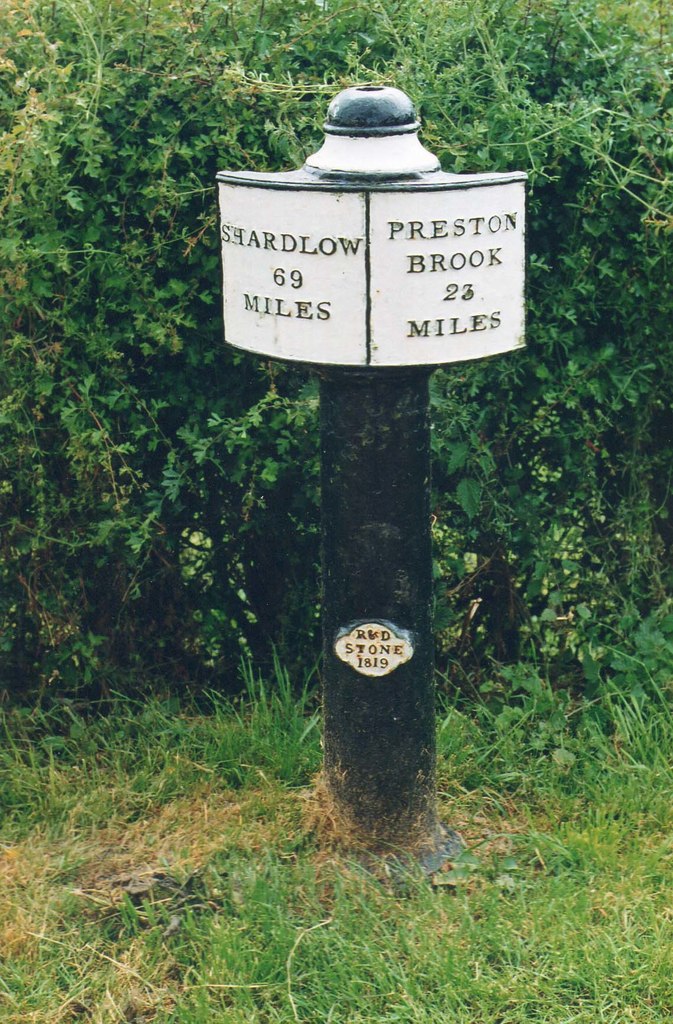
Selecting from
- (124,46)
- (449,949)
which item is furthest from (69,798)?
(124,46)

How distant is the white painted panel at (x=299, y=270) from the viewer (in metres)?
2.56

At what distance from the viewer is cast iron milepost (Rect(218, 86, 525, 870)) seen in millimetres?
2566

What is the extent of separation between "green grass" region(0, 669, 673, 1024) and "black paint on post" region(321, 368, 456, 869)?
0.15 m

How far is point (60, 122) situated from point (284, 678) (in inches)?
61.0

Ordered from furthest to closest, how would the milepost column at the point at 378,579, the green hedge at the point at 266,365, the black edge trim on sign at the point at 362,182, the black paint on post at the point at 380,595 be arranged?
the green hedge at the point at 266,365, the black paint on post at the point at 380,595, the milepost column at the point at 378,579, the black edge trim on sign at the point at 362,182

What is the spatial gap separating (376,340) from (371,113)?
1.46 feet

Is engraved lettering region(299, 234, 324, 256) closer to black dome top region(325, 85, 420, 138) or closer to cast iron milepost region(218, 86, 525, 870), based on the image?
cast iron milepost region(218, 86, 525, 870)

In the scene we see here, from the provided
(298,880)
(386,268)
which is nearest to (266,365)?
(386,268)

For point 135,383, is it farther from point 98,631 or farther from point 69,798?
point 69,798

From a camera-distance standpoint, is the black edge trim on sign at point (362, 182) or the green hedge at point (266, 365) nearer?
the black edge trim on sign at point (362, 182)

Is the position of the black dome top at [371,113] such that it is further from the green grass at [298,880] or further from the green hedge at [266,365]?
the green grass at [298,880]

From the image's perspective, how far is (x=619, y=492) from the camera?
3617mm

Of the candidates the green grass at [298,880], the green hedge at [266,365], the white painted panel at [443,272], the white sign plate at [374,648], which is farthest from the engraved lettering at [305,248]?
the green grass at [298,880]

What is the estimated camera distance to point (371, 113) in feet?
8.56
